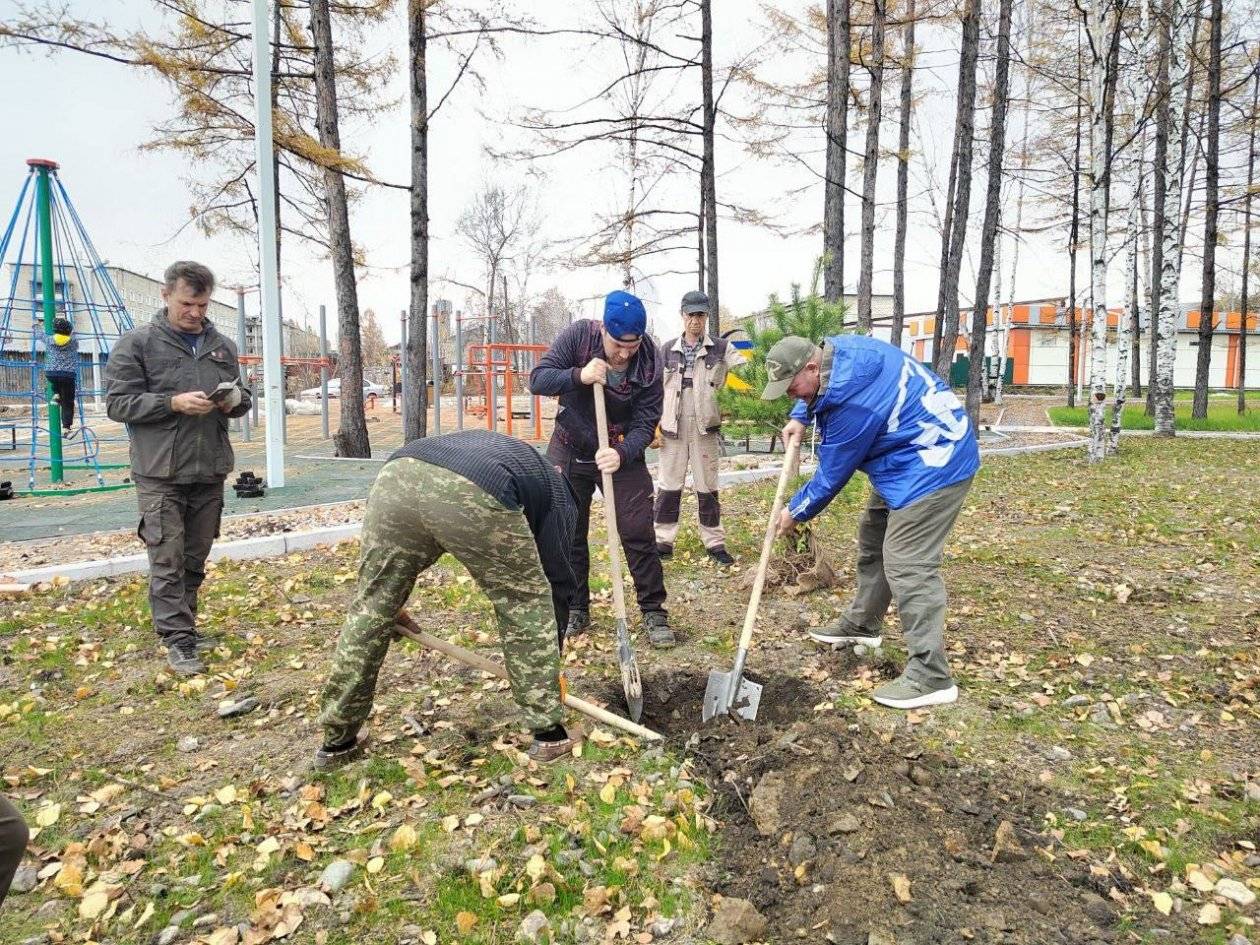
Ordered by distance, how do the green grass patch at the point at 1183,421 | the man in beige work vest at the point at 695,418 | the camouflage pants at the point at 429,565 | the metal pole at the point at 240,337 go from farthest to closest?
the green grass patch at the point at 1183,421 < the metal pole at the point at 240,337 < the man in beige work vest at the point at 695,418 < the camouflage pants at the point at 429,565

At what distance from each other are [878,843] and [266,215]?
309 inches

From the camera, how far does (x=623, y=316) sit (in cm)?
369

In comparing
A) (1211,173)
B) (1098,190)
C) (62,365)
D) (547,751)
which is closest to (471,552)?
(547,751)

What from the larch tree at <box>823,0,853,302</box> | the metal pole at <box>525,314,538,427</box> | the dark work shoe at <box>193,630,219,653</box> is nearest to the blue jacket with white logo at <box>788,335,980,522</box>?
the dark work shoe at <box>193,630,219,653</box>

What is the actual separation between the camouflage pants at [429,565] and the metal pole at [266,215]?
574 centimetres

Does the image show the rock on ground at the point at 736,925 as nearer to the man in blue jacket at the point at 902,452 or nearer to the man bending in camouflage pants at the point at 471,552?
the man bending in camouflage pants at the point at 471,552

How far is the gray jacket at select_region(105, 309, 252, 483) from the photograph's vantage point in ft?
12.5

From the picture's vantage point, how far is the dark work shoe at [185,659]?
12.8 feet

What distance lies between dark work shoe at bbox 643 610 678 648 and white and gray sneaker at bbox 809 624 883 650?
2.52 feet

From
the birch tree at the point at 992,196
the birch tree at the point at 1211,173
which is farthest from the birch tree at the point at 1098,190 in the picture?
the birch tree at the point at 1211,173

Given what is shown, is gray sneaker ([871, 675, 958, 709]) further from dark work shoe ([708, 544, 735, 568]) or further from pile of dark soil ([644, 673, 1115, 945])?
dark work shoe ([708, 544, 735, 568])

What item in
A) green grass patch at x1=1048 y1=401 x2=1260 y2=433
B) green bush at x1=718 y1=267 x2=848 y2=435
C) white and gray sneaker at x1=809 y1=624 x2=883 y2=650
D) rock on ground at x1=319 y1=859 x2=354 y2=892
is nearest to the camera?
rock on ground at x1=319 y1=859 x2=354 y2=892

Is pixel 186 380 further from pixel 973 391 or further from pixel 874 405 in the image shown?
pixel 973 391

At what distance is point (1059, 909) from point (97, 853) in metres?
2.90
